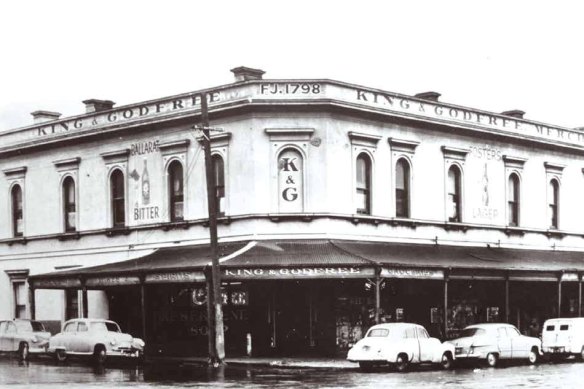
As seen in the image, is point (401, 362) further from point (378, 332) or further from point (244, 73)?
point (244, 73)

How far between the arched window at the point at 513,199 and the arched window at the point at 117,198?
13632 mm

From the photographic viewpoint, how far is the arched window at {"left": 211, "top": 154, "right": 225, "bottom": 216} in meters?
33.3

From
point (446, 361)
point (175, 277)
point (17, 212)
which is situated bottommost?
point (446, 361)

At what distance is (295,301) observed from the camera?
32.3 metres

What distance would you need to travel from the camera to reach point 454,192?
1439 inches

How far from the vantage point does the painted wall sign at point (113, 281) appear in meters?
31.5

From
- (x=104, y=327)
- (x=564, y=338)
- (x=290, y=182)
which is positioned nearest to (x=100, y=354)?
(x=104, y=327)

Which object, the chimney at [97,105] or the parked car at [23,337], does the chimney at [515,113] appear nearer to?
the chimney at [97,105]

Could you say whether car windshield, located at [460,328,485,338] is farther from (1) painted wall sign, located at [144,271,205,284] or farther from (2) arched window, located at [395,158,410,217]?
(1) painted wall sign, located at [144,271,205,284]

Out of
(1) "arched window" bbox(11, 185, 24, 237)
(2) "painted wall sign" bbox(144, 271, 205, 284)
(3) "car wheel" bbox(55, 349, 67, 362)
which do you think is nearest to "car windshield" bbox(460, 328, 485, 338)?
(2) "painted wall sign" bbox(144, 271, 205, 284)

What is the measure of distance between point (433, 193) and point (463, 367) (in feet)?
26.8

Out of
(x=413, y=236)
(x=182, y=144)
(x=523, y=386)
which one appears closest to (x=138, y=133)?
(x=182, y=144)

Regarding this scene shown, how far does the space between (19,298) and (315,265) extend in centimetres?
1615

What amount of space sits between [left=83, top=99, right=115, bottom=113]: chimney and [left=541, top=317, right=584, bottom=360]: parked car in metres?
17.6
